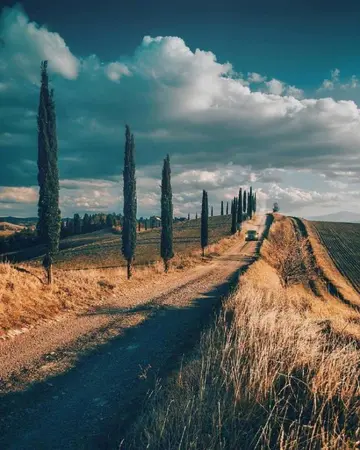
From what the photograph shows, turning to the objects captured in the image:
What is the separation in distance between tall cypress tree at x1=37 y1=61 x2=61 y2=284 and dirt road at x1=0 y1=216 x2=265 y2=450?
Result: 26.9 ft

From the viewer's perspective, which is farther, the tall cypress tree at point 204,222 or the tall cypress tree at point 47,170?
the tall cypress tree at point 204,222

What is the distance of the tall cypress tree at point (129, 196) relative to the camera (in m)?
24.6

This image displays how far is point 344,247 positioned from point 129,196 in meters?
49.2

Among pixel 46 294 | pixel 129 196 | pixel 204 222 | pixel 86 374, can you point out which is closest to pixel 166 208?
pixel 129 196

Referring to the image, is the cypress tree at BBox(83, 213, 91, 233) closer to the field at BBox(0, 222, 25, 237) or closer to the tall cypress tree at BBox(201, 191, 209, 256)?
the field at BBox(0, 222, 25, 237)

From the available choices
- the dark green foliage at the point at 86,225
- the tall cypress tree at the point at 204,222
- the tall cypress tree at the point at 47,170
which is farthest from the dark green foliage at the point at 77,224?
the tall cypress tree at the point at 47,170

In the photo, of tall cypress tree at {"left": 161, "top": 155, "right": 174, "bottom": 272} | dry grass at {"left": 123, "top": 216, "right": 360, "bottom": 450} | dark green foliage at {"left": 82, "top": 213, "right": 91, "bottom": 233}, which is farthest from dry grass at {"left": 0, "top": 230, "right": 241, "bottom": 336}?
dark green foliage at {"left": 82, "top": 213, "right": 91, "bottom": 233}

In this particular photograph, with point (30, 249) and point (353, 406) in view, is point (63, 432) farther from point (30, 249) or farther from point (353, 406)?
point (30, 249)

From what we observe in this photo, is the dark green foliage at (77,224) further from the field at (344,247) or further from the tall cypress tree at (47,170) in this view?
the tall cypress tree at (47,170)

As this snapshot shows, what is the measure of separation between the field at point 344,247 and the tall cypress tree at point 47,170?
3381 centimetres

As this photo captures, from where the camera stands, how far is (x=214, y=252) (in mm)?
39500

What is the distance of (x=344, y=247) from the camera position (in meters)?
58.5

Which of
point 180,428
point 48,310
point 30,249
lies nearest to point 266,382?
point 180,428

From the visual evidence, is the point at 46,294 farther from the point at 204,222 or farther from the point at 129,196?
the point at 204,222
